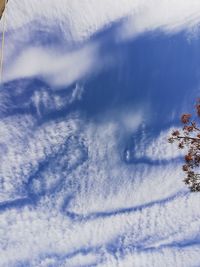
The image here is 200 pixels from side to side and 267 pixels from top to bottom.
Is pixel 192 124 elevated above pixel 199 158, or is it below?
above

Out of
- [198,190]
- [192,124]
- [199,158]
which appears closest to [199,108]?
[192,124]

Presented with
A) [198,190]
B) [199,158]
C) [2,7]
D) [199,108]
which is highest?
[2,7]

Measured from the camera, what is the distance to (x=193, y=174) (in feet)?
50.9

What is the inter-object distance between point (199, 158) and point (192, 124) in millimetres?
2028

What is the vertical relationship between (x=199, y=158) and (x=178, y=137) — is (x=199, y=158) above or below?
below

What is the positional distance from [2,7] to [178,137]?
44.1 feet

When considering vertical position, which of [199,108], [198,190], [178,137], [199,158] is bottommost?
[198,190]

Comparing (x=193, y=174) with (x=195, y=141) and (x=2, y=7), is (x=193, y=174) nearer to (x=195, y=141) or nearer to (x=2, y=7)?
(x=195, y=141)

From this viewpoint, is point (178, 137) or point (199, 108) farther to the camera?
point (199, 108)

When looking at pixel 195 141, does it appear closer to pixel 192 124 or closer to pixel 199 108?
pixel 192 124

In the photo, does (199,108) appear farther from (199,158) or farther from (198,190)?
(198,190)

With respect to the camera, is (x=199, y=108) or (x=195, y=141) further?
(x=199, y=108)

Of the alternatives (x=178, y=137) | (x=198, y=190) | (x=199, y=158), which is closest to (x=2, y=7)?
(x=178, y=137)

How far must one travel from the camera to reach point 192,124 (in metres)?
15.4
